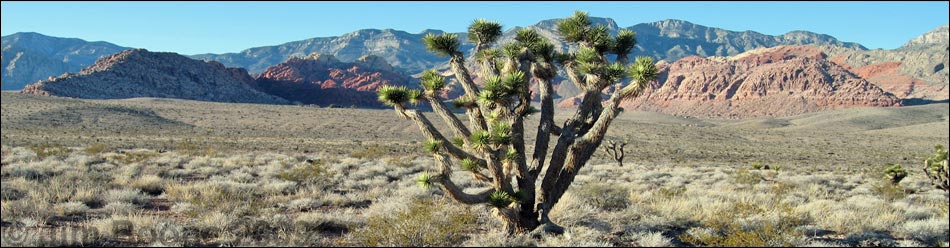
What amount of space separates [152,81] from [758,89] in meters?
132

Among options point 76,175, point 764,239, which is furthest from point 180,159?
point 764,239

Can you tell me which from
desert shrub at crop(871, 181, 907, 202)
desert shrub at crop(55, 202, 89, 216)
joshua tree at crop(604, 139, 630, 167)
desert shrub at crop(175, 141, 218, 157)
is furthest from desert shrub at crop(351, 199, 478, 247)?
desert shrub at crop(175, 141, 218, 157)

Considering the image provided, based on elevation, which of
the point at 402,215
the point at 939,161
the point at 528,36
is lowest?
the point at 939,161

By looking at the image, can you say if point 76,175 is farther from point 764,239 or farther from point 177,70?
point 177,70

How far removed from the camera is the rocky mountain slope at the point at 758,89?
11856 cm

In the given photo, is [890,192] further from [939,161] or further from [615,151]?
[615,151]

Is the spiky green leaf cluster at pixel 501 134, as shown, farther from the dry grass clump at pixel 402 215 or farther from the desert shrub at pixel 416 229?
the desert shrub at pixel 416 229

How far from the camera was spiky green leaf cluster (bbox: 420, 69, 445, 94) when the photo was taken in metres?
7.57

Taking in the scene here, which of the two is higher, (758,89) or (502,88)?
(502,88)

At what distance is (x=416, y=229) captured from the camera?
7.37 metres

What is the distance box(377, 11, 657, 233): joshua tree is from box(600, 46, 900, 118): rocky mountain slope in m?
98.8

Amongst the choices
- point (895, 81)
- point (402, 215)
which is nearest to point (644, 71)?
point (402, 215)

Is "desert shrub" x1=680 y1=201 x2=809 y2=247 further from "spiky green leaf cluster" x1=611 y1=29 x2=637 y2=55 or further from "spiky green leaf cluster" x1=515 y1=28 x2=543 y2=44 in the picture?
"spiky green leaf cluster" x1=515 y1=28 x2=543 y2=44

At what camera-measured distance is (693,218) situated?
9000 mm
